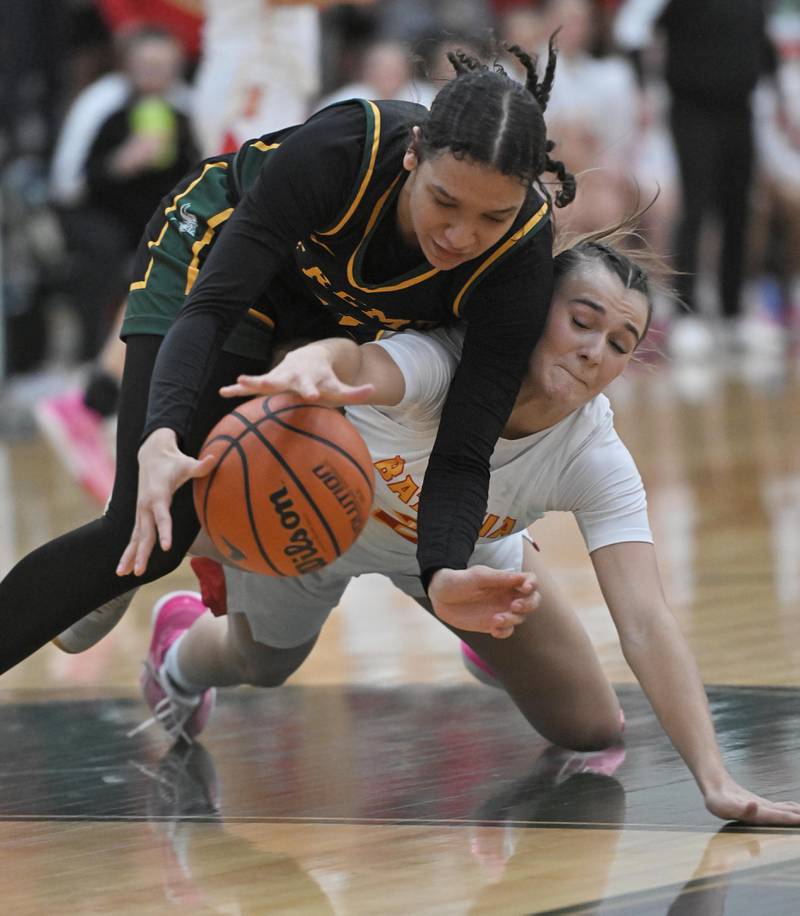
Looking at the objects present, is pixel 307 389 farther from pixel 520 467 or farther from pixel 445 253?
pixel 520 467

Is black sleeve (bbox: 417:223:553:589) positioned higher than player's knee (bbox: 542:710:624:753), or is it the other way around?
black sleeve (bbox: 417:223:553:589)

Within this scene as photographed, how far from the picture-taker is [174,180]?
30.4 feet

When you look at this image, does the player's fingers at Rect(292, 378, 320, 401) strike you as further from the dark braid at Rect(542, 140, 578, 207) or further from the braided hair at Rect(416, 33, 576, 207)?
the dark braid at Rect(542, 140, 578, 207)

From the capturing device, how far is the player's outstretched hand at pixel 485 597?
9.44ft

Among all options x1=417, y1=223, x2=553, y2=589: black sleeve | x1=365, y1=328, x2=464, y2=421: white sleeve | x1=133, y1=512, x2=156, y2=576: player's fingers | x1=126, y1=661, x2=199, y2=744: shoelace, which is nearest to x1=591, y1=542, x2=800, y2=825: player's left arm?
x1=417, y1=223, x2=553, y2=589: black sleeve

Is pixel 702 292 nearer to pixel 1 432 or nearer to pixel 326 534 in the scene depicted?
pixel 1 432

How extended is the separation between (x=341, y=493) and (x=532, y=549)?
0.91m

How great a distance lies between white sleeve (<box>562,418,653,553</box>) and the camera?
333cm

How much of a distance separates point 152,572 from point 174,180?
6209mm

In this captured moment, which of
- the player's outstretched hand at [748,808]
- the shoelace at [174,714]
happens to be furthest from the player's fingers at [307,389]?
the shoelace at [174,714]

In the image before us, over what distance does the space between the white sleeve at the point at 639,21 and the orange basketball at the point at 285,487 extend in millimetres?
7841

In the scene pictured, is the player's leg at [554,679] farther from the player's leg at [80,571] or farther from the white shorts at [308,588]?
the player's leg at [80,571]

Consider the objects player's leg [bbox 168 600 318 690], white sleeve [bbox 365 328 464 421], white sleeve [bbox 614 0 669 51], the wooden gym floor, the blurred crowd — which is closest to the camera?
the wooden gym floor

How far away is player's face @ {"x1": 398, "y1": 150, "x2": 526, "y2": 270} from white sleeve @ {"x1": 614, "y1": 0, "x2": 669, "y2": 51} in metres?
7.63
